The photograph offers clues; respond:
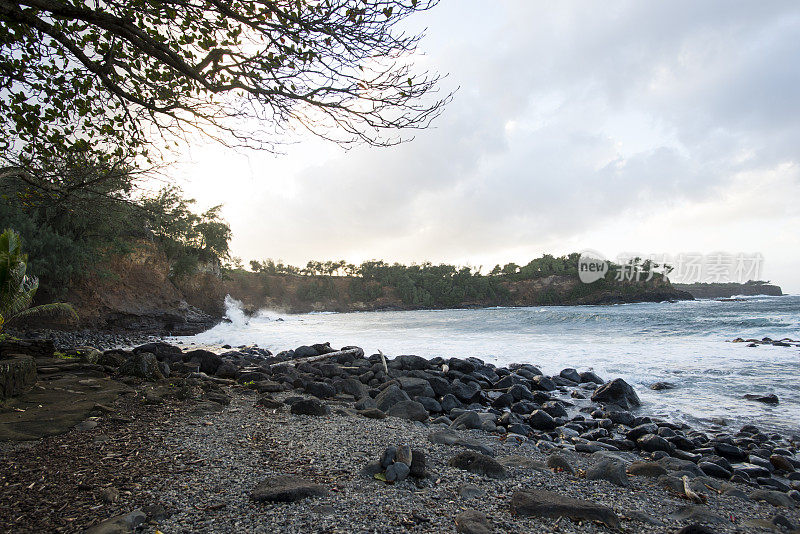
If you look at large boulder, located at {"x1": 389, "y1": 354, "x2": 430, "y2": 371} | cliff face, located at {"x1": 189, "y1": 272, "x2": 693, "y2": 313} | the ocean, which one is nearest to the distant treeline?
cliff face, located at {"x1": 189, "y1": 272, "x2": 693, "y2": 313}

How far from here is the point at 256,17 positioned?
479 cm

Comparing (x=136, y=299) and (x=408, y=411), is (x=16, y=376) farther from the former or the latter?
(x=136, y=299)

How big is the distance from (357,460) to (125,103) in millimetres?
6586

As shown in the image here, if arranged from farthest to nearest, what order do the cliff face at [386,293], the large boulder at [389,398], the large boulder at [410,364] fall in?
the cliff face at [386,293] < the large boulder at [410,364] < the large boulder at [389,398]

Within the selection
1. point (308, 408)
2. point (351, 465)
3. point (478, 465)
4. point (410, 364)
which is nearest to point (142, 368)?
point (308, 408)

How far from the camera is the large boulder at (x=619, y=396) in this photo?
7820 millimetres

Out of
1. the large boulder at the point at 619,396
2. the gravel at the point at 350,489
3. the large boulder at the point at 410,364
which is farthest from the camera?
the large boulder at the point at 410,364

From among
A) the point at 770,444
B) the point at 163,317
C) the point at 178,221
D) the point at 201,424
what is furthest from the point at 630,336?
the point at 178,221

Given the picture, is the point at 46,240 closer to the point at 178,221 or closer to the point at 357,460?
the point at 178,221

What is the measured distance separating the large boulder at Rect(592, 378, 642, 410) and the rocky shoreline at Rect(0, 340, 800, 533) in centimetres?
31

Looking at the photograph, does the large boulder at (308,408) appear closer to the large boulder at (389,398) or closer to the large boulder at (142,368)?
the large boulder at (389,398)

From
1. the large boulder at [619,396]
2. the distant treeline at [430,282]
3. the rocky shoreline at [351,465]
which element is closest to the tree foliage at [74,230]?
the rocky shoreline at [351,465]

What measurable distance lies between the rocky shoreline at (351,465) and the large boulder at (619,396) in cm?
31

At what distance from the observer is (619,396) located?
312 inches
